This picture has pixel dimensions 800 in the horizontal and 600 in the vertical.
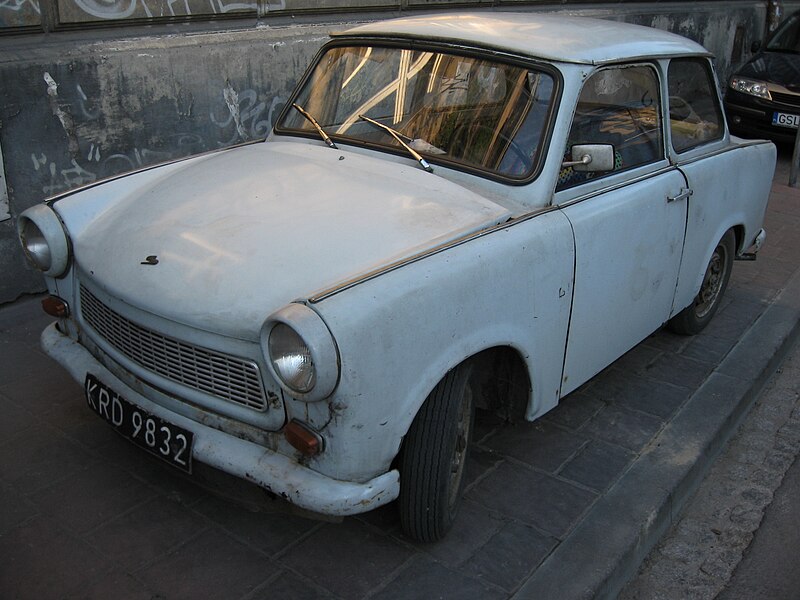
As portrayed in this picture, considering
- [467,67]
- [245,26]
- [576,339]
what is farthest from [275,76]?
[576,339]

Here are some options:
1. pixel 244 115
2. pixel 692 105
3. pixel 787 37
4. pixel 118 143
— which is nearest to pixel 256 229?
pixel 692 105

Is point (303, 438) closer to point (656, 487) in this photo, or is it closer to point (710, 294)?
point (656, 487)

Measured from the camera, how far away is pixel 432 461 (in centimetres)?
274

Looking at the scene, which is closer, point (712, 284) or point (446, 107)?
point (446, 107)

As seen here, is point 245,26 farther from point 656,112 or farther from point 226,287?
point 226,287

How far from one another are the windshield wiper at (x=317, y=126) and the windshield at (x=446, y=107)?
3 cm

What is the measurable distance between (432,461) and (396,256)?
27.6 inches

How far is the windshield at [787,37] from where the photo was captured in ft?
34.4

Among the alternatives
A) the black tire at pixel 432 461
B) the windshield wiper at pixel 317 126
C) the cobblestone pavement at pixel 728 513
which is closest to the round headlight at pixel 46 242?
the windshield wiper at pixel 317 126

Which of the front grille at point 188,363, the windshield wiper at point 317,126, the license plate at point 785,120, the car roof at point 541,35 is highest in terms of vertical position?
the car roof at point 541,35

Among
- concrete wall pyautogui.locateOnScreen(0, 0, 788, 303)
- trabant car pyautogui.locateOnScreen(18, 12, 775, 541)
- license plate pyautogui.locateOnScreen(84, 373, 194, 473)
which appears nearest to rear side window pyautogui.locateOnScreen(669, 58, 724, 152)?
trabant car pyautogui.locateOnScreen(18, 12, 775, 541)

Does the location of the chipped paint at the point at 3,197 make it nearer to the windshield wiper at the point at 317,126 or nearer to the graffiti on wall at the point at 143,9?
the graffiti on wall at the point at 143,9

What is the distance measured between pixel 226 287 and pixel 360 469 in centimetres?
72

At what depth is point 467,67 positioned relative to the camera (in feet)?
11.5
